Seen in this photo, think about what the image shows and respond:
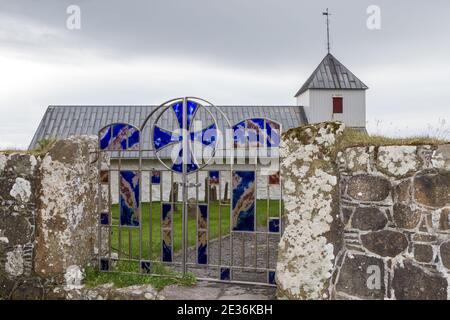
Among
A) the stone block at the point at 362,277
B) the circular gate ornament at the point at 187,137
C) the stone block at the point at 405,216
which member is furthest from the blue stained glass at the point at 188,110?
the stone block at the point at 405,216

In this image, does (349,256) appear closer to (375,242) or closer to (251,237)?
(375,242)

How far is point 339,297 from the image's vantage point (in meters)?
4.26

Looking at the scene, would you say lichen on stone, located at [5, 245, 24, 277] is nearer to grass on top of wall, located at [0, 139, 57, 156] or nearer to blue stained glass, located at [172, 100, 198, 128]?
grass on top of wall, located at [0, 139, 57, 156]

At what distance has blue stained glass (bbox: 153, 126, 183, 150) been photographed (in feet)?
17.3

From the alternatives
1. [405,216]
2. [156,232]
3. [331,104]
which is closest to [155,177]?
[405,216]

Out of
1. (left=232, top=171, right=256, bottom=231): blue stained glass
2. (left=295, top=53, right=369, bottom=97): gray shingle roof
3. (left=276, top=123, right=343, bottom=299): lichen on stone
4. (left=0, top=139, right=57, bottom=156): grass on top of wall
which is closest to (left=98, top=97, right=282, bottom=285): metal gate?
(left=232, top=171, right=256, bottom=231): blue stained glass

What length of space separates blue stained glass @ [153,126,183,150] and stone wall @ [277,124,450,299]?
136 centimetres

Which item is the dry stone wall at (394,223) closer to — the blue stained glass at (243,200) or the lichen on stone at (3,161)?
the blue stained glass at (243,200)

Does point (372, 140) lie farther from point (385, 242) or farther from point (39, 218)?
point (39, 218)

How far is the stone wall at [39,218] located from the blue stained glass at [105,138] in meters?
0.28

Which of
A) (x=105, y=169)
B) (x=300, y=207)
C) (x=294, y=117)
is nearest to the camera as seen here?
(x=300, y=207)

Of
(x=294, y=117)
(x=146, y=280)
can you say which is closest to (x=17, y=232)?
(x=146, y=280)

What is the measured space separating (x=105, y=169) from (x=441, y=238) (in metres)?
3.64

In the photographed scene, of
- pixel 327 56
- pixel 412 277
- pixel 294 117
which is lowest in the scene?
pixel 412 277
